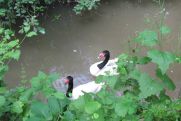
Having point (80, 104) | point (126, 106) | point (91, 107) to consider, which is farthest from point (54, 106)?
point (126, 106)

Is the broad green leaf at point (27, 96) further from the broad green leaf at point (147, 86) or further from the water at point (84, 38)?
the water at point (84, 38)

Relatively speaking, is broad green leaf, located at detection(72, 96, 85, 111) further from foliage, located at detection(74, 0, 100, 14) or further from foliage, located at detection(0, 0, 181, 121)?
foliage, located at detection(74, 0, 100, 14)

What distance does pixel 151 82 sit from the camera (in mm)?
2197

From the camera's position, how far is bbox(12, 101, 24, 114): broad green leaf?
2.43 meters

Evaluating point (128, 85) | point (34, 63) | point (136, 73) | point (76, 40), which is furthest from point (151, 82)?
point (76, 40)

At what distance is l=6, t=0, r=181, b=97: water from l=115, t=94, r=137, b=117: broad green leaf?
3.11 m

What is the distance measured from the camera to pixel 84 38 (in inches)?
256

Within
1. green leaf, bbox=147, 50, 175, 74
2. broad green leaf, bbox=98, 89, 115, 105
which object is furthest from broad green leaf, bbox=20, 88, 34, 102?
green leaf, bbox=147, 50, 175, 74

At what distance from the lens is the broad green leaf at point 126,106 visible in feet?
6.83

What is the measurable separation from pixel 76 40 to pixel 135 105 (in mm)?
4411

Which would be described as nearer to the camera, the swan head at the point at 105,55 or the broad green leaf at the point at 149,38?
the broad green leaf at the point at 149,38

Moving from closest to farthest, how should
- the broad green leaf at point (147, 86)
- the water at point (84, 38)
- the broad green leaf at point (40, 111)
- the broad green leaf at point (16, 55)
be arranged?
the broad green leaf at point (40, 111), the broad green leaf at point (147, 86), the broad green leaf at point (16, 55), the water at point (84, 38)

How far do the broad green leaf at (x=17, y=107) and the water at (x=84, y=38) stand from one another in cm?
296

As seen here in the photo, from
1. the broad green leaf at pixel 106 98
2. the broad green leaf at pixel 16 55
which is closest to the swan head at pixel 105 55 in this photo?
the broad green leaf at pixel 16 55
